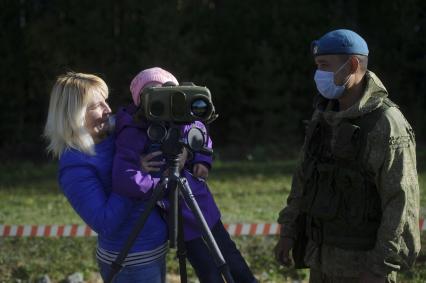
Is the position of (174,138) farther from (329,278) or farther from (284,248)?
(329,278)

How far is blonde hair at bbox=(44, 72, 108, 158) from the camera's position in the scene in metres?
2.80

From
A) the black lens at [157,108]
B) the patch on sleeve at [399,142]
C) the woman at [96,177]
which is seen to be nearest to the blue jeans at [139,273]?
the woman at [96,177]

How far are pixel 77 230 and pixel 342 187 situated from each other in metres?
3.46

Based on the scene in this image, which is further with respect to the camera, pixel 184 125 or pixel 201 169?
pixel 201 169

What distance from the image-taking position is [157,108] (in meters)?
2.71

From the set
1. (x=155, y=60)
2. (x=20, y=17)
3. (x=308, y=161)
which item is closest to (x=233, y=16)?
(x=155, y=60)

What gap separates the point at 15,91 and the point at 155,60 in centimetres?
363

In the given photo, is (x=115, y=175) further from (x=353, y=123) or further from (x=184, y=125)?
(x=353, y=123)

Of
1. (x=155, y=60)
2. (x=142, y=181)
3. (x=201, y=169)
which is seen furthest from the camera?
(x=155, y=60)

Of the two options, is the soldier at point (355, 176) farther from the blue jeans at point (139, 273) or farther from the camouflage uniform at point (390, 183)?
the blue jeans at point (139, 273)

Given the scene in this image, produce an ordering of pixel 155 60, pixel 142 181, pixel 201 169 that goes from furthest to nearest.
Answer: pixel 155 60 < pixel 201 169 < pixel 142 181

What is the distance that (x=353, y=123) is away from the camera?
2.85 meters

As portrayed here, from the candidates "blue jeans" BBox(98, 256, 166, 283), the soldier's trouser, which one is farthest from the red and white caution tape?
"blue jeans" BBox(98, 256, 166, 283)

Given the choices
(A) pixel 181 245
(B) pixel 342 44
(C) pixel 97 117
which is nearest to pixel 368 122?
(B) pixel 342 44
